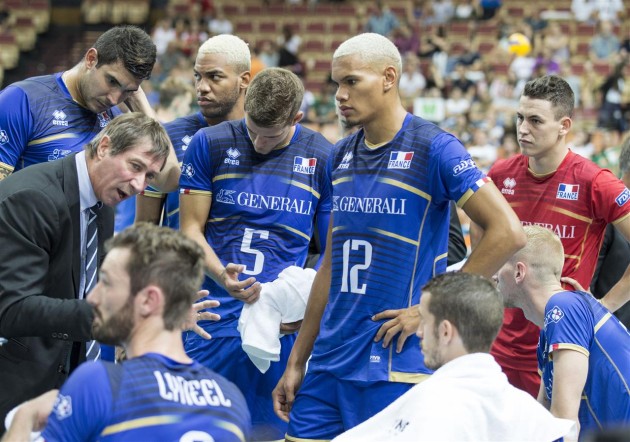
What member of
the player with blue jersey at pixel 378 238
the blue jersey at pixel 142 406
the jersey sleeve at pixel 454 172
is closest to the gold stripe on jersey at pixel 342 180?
the player with blue jersey at pixel 378 238

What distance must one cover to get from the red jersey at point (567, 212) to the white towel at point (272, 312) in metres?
1.40

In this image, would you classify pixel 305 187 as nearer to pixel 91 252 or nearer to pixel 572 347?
pixel 91 252

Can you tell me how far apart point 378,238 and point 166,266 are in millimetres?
1549

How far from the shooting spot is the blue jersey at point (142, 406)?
281 centimetres

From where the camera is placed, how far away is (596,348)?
4.52 m

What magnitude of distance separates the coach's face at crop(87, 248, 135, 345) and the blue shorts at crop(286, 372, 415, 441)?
1.60 metres

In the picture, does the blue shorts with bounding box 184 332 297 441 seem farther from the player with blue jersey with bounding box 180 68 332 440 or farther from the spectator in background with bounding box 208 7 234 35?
the spectator in background with bounding box 208 7 234 35

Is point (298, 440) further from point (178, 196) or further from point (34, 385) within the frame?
point (178, 196)

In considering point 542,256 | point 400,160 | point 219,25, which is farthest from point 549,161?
point 219,25

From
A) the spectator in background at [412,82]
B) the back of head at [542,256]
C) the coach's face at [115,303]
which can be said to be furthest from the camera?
the spectator in background at [412,82]

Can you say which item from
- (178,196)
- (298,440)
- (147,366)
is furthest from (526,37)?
(147,366)

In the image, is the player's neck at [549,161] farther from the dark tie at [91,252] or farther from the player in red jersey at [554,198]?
the dark tie at [91,252]

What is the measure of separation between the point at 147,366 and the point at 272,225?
Answer: 2.34 meters

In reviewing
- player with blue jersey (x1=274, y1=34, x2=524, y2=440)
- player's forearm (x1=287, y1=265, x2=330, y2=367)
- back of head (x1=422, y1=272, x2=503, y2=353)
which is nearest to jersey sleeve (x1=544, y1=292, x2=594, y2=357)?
player with blue jersey (x1=274, y1=34, x2=524, y2=440)
